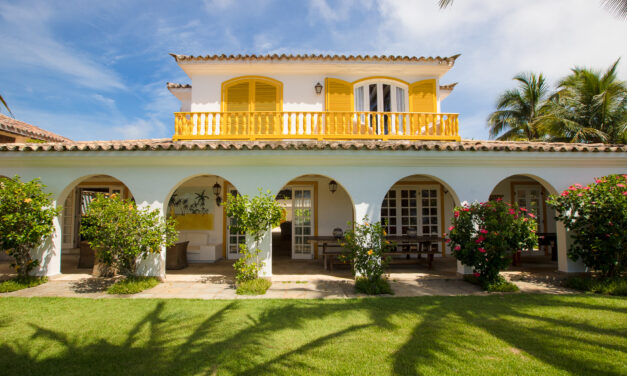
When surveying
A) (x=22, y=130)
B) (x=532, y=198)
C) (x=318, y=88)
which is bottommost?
(x=532, y=198)

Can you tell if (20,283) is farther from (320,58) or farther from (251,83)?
(320,58)

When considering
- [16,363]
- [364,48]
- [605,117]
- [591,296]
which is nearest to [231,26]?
[364,48]

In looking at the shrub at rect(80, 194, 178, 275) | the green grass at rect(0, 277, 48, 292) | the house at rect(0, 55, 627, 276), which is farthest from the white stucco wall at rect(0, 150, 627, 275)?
the shrub at rect(80, 194, 178, 275)

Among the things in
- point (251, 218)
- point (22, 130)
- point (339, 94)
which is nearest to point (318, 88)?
point (339, 94)

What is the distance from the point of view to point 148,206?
720 cm

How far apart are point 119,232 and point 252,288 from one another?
10.6ft

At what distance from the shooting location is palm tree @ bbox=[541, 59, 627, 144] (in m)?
13.6

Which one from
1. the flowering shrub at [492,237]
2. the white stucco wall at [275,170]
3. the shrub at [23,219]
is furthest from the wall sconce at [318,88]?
the shrub at [23,219]

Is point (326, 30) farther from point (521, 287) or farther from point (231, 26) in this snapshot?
point (521, 287)

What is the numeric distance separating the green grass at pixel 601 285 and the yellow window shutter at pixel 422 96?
662 centimetres

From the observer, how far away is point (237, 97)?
425 inches

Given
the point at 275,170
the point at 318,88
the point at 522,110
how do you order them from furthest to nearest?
1. the point at 522,110
2. the point at 318,88
3. the point at 275,170

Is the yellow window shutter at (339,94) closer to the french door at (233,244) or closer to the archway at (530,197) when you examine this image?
the french door at (233,244)

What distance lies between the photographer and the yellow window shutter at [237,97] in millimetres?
10750
